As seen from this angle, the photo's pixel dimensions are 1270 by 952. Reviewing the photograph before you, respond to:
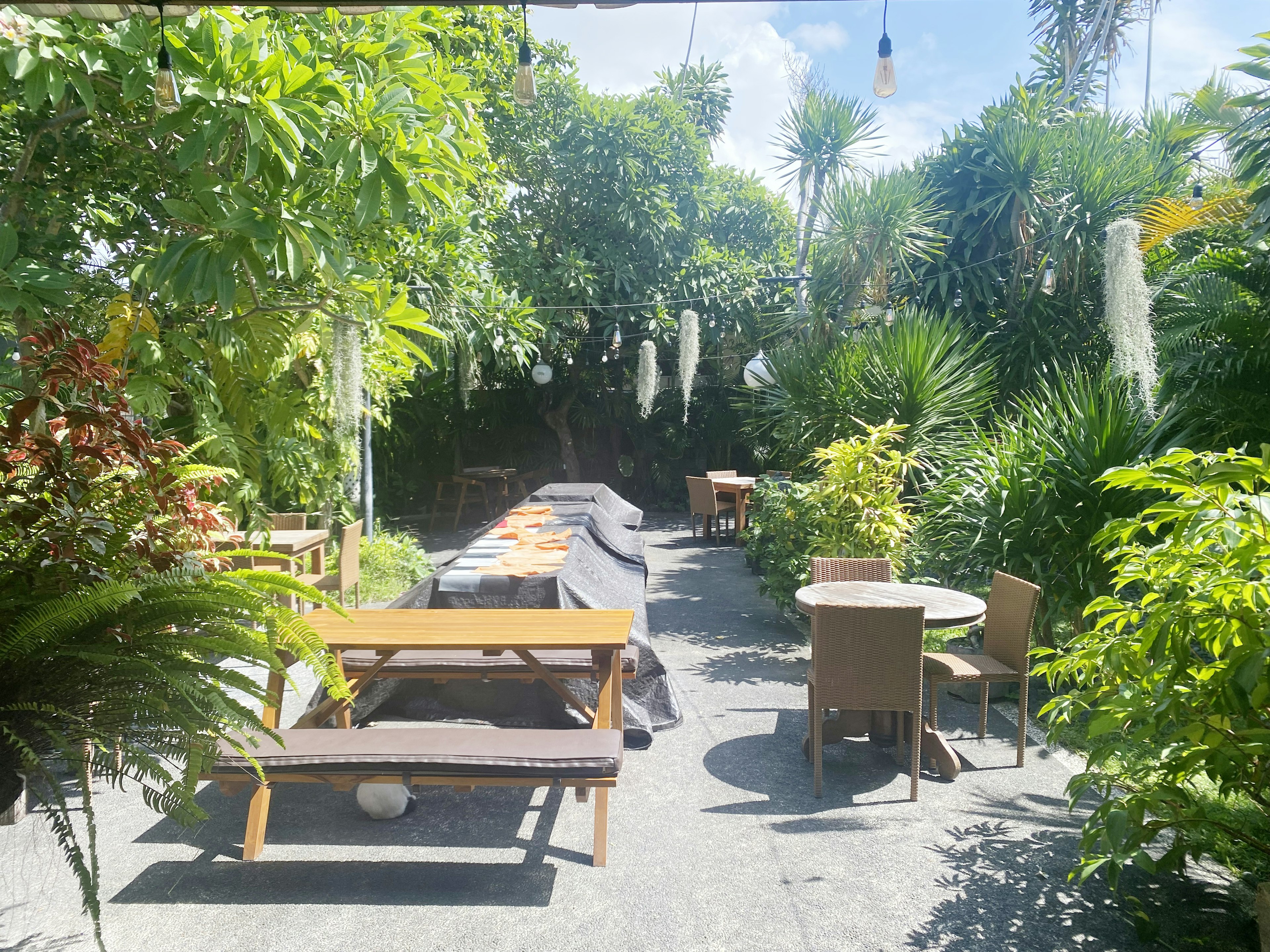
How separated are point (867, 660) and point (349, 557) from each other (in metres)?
3.77

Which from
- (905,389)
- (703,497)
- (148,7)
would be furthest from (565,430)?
(148,7)

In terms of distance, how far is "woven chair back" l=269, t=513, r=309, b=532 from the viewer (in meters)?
6.75

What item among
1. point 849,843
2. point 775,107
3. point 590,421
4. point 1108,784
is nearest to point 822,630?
point 849,843

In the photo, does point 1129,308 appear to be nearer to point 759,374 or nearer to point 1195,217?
point 1195,217

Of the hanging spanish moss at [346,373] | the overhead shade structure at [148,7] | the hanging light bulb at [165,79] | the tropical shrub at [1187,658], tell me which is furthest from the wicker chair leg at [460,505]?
the tropical shrub at [1187,658]

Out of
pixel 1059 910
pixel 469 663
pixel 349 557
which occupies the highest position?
pixel 349 557

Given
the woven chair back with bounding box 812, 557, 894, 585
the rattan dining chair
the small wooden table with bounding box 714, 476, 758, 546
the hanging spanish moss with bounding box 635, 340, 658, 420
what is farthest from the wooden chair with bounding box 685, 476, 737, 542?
the rattan dining chair

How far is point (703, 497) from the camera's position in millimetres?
10727

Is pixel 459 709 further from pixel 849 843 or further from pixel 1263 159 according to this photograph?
pixel 1263 159

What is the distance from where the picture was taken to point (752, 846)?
3.01 meters

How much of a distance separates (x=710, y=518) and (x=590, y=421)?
12.6 feet

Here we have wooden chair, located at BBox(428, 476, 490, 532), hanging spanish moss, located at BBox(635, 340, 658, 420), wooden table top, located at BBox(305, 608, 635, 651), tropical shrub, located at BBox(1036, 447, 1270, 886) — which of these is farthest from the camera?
hanging spanish moss, located at BBox(635, 340, 658, 420)

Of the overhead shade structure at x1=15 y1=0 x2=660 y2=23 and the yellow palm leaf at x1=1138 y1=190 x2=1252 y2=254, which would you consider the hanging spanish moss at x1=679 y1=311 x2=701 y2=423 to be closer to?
the yellow palm leaf at x1=1138 y1=190 x2=1252 y2=254

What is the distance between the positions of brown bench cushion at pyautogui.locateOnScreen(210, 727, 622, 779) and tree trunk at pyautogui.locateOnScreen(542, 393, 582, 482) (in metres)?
11.4
